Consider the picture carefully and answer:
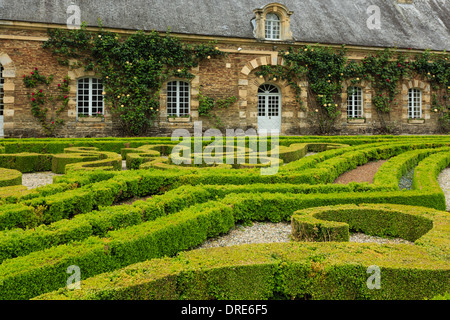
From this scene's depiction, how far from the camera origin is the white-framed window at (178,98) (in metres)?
16.4

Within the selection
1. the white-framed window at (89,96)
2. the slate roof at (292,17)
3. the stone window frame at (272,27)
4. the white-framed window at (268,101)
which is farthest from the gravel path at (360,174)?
the white-framed window at (89,96)

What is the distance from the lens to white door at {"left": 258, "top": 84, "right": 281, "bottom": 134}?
1723 centimetres

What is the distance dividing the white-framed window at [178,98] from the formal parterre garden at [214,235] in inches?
398

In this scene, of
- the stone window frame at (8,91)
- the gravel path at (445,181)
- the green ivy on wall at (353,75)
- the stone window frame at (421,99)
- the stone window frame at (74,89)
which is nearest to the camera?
the gravel path at (445,181)

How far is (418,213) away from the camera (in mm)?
4266

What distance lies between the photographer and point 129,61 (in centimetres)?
1524

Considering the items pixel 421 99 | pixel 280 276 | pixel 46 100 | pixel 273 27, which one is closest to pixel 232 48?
pixel 273 27

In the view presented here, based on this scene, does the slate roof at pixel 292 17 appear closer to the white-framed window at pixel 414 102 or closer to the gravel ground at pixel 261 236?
the white-framed window at pixel 414 102

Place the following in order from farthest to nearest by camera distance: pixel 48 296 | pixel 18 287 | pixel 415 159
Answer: pixel 415 159
pixel 18 287
pixel 48 296

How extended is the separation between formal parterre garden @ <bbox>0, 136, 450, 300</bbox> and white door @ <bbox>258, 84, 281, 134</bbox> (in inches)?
421
